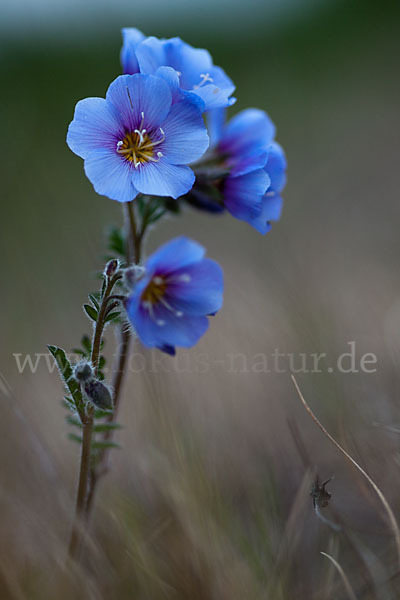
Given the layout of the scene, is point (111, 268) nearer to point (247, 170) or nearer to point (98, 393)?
point (98, 393)

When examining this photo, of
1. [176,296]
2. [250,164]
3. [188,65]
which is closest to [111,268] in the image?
[176,296]

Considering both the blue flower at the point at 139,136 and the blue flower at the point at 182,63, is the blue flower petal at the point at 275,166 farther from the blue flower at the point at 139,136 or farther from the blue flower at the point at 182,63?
the blue flower at the point at 139,136

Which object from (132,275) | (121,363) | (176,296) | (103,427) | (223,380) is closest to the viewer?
(132,275)

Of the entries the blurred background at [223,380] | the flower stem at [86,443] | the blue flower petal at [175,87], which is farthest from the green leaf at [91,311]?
the blue flower petal at [175,87]

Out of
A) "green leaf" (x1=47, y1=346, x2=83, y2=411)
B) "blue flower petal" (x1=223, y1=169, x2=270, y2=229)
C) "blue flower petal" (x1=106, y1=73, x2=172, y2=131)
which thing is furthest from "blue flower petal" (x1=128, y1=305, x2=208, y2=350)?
"blue flower petal" (x1=106, y1=73, x2=172, y2=131)

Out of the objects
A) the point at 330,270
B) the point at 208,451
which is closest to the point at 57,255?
the point at 330,270

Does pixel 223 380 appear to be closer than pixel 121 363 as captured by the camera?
No

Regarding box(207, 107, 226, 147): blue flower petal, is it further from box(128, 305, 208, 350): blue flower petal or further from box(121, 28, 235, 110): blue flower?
box(128, 305, 208, 350): blue flower petal
